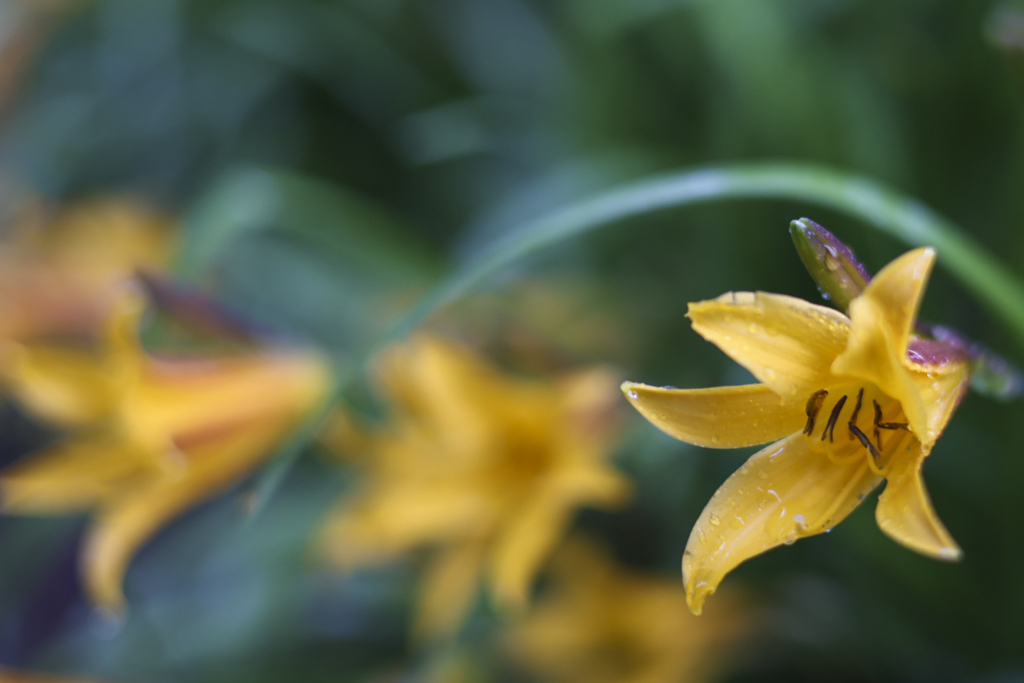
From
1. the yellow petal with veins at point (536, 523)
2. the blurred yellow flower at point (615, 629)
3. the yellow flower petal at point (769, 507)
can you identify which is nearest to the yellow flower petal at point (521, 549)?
the yellow petal with veins at point (536, 523)

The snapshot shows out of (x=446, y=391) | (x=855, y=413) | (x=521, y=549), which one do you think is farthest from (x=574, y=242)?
(x=855, y=413)

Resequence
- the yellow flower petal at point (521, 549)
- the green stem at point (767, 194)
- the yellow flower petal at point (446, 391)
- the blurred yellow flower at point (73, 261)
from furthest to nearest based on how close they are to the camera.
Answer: the blurred yellow flower at point (73, 261)
the yellow flower petal at point (446, 391)
the yellow flower petal at point (521, 549)
the green stem at point (767, 194)

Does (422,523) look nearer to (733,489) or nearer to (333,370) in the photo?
(333,370)

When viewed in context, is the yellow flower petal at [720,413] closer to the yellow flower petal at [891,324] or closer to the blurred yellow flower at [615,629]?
the yellow flower petal at [891,324]

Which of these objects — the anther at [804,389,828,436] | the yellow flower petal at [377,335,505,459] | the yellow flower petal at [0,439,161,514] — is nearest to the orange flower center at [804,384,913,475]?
the anther at [804,389,828,436]

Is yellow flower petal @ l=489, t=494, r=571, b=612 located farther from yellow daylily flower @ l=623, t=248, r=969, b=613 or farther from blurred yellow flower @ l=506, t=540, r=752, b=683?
yellow daylily flower @ l=623, t=248, r=969, b=613

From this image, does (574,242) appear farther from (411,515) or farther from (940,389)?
(940,389)
